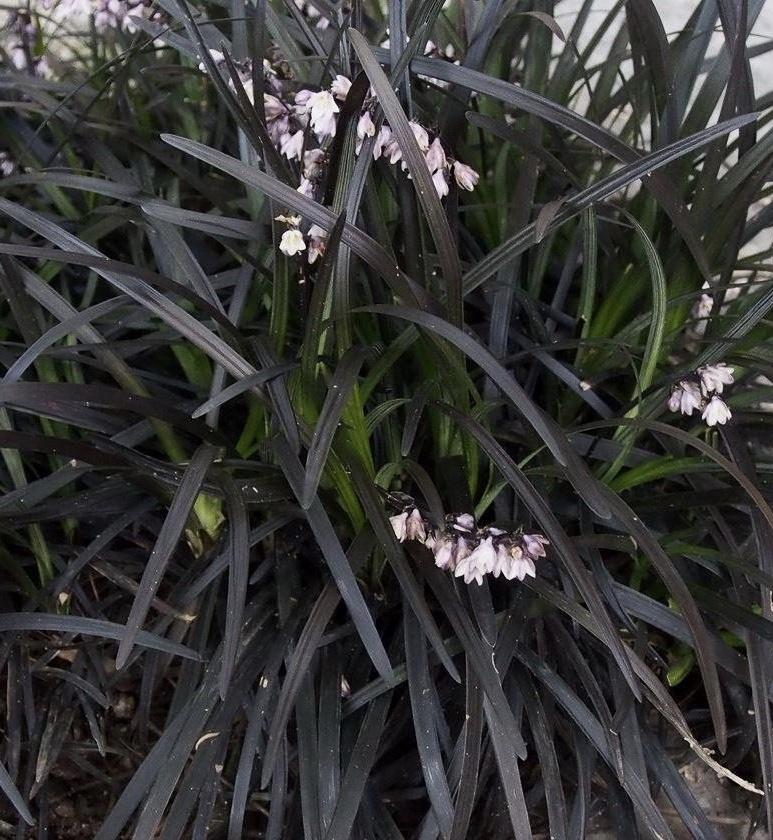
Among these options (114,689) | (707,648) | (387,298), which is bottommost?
(114,689)

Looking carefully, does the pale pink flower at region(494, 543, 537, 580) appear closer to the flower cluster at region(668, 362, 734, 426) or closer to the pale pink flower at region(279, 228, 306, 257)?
the flower cluster at region(668, 362, 734, 426)

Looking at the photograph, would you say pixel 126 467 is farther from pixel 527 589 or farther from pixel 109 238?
pixel 109 238

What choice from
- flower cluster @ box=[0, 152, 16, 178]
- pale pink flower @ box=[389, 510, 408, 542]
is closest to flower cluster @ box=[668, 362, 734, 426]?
pale pink flower @ box=[389, 510, 408, 542]

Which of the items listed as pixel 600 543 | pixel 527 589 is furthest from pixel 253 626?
pixel 600 543

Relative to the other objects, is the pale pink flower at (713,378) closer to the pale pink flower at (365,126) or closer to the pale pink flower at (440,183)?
the pale pink flower at (440,183)

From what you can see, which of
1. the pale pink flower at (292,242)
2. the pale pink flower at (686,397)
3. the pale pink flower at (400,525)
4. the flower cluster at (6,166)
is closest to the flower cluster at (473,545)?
the pale pink flower at (400,525)

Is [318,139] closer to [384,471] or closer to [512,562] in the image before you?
[384,471]
